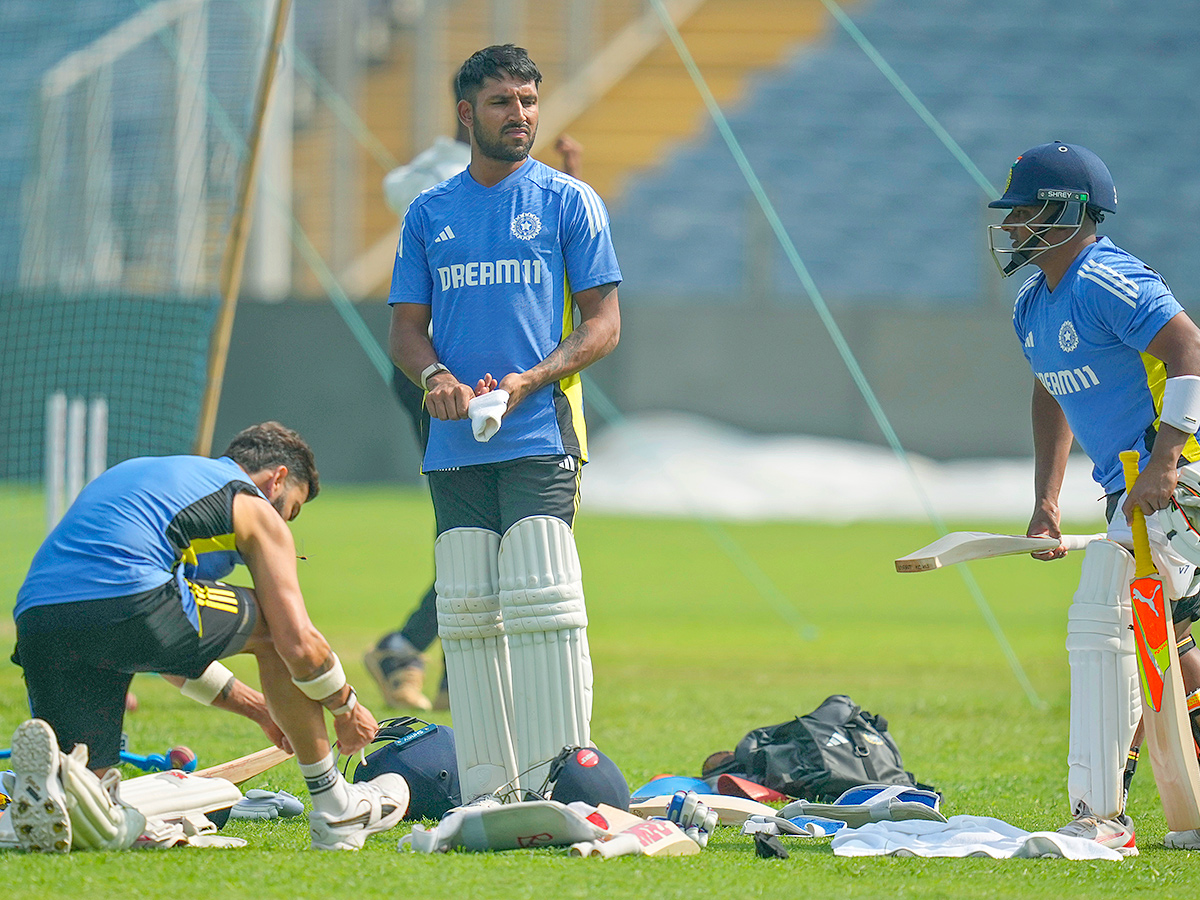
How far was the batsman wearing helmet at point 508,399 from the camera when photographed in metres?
4.04

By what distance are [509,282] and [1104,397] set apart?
1.58 metres

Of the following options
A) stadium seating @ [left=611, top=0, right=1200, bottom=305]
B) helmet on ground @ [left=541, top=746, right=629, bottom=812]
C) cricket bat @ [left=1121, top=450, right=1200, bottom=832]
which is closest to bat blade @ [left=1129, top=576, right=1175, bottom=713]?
cricket bat @ [left=1121, top=450, right=1200, bottom=832]

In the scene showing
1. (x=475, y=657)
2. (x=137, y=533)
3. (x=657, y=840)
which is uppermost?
(x=137, y=533)

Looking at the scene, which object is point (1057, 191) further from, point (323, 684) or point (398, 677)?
point (398, 677)

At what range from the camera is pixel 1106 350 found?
4035 millimetres

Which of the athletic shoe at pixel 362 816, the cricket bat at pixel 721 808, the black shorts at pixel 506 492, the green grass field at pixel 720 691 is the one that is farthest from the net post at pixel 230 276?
the cricket bat at pixel 721 808

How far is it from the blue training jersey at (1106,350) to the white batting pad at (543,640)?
1.38 m

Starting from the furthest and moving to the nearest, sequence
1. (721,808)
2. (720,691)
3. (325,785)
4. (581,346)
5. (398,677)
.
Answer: (720,691) → (398,677) → (721,808) → (581,346) → (325,785)

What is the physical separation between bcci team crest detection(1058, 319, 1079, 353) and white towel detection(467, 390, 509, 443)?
144cm

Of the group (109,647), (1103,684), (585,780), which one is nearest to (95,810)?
(109,647)

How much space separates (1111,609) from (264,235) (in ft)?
50.2

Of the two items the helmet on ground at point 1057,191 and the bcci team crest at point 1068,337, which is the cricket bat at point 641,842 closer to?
the bcci team crest at point 1068,337

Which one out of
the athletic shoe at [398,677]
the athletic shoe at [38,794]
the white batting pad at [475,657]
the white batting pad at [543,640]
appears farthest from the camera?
the athletic shoe at [398,677]

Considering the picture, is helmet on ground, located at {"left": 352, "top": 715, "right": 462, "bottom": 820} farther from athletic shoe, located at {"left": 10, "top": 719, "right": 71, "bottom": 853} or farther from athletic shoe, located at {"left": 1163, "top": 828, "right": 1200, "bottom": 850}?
athletic shoe, located at {"left": 1163, "top": 828, "right": 1200, "bottom": 850}
